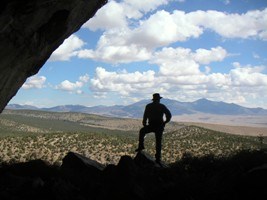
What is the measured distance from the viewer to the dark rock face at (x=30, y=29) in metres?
11.2

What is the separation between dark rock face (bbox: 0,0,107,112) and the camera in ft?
36.6

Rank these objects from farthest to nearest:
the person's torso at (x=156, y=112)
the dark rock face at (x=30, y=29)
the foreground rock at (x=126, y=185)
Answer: the person's torso at (x=156, y=112)
the dark rock face at (x=30, y=29)
the foreground rock at (x=126, y=185)

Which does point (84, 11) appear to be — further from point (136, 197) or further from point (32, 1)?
point (136, 197)

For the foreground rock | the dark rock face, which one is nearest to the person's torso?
the foreground rock

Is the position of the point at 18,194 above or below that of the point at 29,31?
below

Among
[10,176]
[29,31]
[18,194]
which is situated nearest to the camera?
[18,194]

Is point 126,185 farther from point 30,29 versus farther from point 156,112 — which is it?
point 30,29

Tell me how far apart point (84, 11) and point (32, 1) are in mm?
4989

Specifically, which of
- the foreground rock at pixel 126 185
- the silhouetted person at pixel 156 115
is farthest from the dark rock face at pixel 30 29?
the silhouetted person at pixel 156 115

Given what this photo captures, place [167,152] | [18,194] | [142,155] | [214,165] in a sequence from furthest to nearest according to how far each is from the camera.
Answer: [167,152]
[142,155]
[214,165]
[18,194]

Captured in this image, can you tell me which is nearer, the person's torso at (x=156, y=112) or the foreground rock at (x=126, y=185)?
the foreground rock at (x=126, y=185)

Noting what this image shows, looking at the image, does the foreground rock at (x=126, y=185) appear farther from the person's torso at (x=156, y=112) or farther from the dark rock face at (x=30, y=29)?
the dark rock face at (x=30, y=29)

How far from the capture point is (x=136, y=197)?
9.50 m

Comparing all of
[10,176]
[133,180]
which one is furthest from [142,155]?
[10,176]
